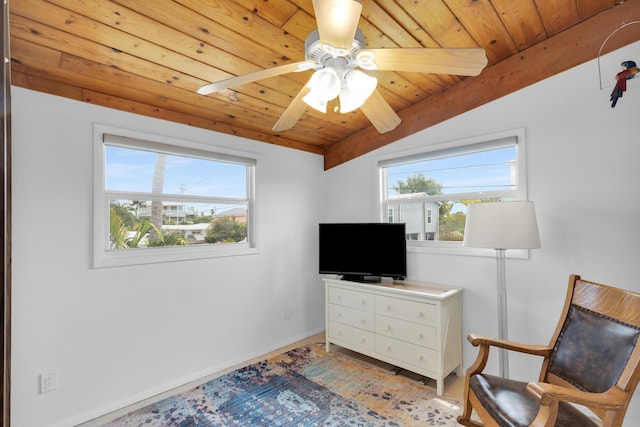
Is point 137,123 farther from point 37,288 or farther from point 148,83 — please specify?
point 37,288

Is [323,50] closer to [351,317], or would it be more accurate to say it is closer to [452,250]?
[452,250]

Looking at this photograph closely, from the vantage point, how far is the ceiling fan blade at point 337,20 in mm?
1031

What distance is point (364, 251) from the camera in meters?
3.05

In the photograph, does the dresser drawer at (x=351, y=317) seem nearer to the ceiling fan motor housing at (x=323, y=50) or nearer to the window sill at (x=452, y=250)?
the window sill at (x=452, y=250)

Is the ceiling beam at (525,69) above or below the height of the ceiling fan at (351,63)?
above

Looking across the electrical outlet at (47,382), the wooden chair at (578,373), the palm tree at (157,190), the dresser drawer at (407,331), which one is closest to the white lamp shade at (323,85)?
the wooden chair at (578,373)

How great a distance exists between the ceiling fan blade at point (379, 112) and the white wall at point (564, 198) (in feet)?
3.92

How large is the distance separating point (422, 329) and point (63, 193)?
277 cm

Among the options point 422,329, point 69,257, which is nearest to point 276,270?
point 422,329

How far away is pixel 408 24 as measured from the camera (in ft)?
6.21

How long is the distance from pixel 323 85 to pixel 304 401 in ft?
7.22

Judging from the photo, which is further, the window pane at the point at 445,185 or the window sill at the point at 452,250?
the window pane at the point at 445,185

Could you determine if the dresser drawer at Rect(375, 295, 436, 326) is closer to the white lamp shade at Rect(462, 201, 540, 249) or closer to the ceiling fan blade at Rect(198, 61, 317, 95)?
the white lamp shade at Rect(462, 201, 540, 249)

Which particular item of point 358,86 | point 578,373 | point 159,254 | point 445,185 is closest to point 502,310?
point 578,373
